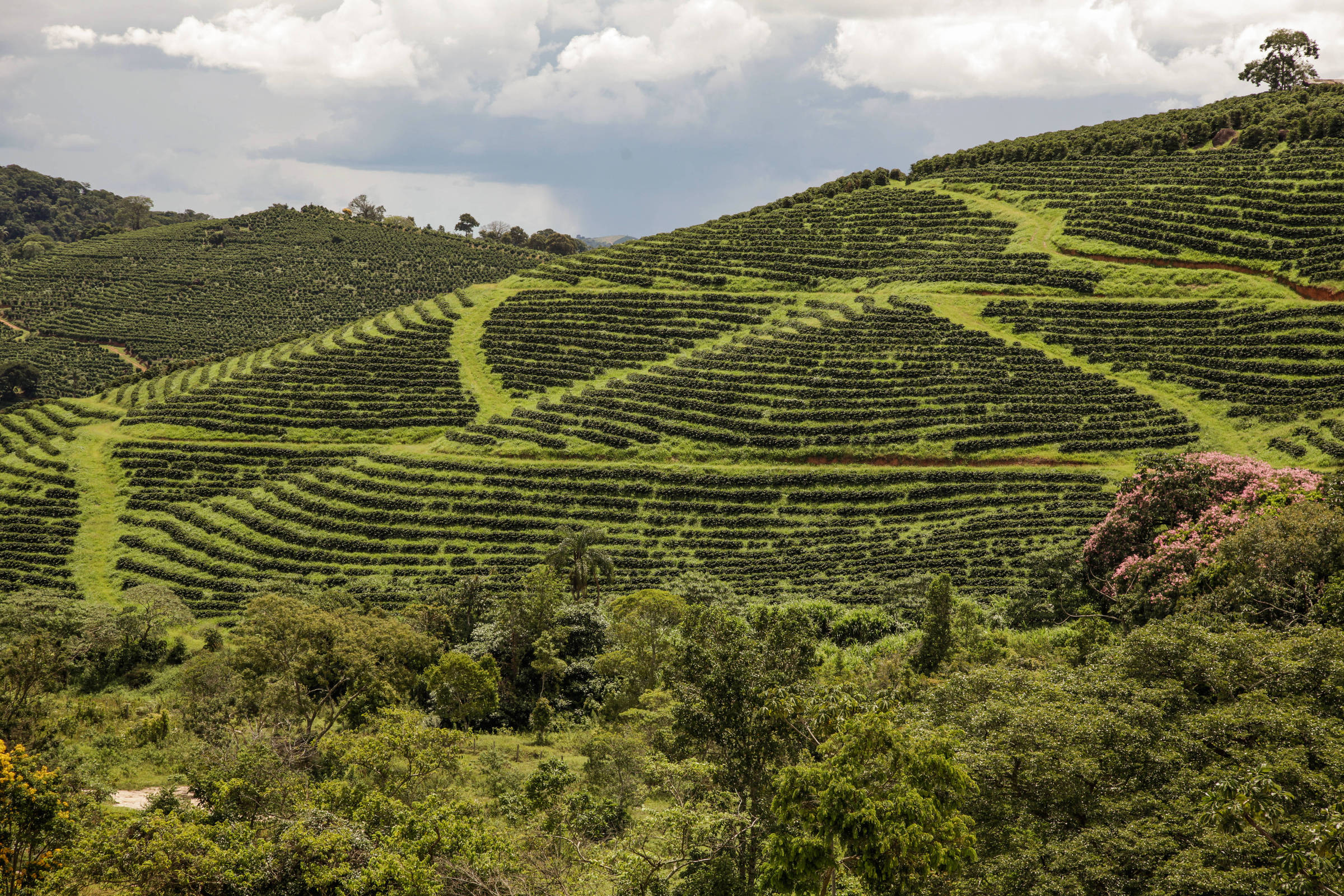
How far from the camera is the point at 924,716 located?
21125mm

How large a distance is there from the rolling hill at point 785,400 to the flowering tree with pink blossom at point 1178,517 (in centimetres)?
720

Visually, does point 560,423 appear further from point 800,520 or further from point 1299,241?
point 1299,241

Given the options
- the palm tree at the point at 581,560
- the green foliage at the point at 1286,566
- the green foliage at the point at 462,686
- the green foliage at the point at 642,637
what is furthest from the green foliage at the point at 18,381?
the green foliage at the point at 1286,566

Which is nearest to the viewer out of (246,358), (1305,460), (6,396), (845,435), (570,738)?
(570,738)

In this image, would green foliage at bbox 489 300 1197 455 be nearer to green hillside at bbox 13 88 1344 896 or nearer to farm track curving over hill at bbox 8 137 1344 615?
farm track curving over hill at bbox 8 137 1344 615

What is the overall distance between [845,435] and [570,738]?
35.0m

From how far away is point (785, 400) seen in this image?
63.2 m

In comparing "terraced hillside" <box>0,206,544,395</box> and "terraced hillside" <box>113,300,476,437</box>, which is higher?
"terraced hillside" <box>0,206,544,395</box>

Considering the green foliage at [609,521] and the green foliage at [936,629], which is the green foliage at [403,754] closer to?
the green foliage at [936,629]

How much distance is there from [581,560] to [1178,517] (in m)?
30.1

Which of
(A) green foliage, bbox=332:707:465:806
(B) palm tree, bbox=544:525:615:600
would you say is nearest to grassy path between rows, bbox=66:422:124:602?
(B) palm tree, bbox=544:525:615:600

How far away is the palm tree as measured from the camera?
1667 inches

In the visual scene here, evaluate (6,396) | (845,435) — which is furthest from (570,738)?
(6,396)

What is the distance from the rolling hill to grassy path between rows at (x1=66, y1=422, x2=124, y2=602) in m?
0.24
